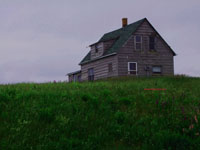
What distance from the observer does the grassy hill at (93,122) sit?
27.6ft

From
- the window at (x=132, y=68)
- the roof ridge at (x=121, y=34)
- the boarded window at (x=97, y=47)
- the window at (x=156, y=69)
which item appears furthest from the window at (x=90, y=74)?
the window at (x=156, y=69)

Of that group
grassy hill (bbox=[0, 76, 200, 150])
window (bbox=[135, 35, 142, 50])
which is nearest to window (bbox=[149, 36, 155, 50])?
window (bbox=[135, 35, 142, 50])

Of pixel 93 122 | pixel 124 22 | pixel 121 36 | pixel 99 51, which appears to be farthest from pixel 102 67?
pixel 93 122

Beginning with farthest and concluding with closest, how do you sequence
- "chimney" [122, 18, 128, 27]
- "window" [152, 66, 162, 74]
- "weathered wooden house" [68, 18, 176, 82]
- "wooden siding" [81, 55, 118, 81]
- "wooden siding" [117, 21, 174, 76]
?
"chimney" [122, 18, 128, 27] < "window" [152, 66, 162, 74] < "wooden siding" [81, 55, 118, 81] < "weathered wooden house" [68, 18, 176, 82] < "wooden siding" [117, 21, 174, 76]

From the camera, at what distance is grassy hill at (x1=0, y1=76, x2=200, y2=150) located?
8422 mm

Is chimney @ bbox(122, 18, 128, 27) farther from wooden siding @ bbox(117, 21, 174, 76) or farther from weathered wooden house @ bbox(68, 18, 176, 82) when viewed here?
wooden siding @ bbox(117, 21, 174, 76)

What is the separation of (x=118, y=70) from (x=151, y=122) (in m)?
Result: 25.7

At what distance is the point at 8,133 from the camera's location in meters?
8.80

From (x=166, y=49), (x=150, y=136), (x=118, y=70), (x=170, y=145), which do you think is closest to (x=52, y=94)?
(x=150, y=136)

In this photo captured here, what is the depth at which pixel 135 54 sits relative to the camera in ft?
121

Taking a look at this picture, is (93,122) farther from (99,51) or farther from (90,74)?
(90,74)

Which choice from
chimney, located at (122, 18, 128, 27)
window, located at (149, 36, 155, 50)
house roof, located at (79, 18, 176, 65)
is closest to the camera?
house roof, located at (79, 18, 176, 65)

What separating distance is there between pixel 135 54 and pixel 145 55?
152 cm

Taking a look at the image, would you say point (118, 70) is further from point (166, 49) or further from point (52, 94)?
point (52, 94)
